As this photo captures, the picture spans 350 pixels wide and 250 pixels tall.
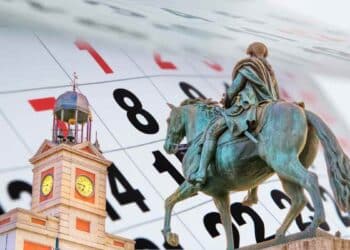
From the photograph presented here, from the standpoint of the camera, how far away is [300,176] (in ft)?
22.0

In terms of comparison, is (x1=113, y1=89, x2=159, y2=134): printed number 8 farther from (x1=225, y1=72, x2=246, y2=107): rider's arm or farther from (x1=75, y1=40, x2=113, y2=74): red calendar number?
(x1=225, y1=72, x2=246, y2=107): rider's arm

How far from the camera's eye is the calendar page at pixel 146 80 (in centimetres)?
2788

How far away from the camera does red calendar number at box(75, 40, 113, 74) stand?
102 ft

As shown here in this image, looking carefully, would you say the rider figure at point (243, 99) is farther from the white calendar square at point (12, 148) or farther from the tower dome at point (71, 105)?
the white calendar square at point (12, 148)

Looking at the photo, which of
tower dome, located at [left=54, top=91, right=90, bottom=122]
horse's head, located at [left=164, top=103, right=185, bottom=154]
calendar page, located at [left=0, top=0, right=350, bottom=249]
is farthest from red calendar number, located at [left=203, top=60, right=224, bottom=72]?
horse's head, located at [left=164, top=103, right=185, bottom=154]

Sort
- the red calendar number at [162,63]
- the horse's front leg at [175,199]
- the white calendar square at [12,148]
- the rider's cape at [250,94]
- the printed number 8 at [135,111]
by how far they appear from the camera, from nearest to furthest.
A: the rider's cape at [250,94] < the horse's front leg at [175,199] < the white calendar square at [12,148] < the printed number 8 at [135,111] < the red calendar number at [162,63]

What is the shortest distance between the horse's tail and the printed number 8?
23.5 meters

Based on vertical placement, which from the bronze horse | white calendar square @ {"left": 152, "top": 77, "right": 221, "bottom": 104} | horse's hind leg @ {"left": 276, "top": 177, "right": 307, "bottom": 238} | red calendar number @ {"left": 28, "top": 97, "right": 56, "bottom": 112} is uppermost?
white calendar square @ {"left": 152, "top": 77, "right": 221, "bottom": 104}

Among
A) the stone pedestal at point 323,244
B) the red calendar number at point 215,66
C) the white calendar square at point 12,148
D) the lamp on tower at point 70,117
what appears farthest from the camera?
the red calendar number at point 215,66

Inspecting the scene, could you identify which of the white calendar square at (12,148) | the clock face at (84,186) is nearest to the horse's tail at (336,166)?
the clock face at (84,186)

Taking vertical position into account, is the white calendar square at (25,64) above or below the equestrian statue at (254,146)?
above

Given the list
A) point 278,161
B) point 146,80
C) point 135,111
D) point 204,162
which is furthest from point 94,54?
point 278,161

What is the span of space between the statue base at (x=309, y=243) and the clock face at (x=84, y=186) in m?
19.3

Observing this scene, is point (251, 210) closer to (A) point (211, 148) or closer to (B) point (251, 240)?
(B) point (251, 240)
